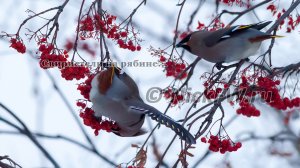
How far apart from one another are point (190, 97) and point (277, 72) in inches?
28.7

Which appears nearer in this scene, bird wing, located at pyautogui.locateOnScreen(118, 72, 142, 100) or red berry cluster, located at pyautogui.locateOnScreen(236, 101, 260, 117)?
red berry cluster, located at pyautogui.locateOnScreen(236, 101, 260, 117)

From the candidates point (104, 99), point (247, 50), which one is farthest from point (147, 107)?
point (247, 50)

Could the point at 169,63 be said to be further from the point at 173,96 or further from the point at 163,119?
the point at 163,119

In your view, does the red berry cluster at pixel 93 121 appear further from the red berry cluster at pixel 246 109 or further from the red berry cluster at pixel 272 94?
the red berry cluster at pixel 272 94

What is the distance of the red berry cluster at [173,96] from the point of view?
3496 millimetres

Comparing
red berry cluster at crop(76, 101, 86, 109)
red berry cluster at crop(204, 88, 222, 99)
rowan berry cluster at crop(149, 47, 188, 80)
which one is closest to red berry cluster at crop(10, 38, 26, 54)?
red berry cluster at crop(76, 101, 86, 109)

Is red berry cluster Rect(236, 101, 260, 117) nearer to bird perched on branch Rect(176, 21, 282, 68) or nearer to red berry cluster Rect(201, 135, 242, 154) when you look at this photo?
red berry cluster Rect(201, 135, 242, 154)

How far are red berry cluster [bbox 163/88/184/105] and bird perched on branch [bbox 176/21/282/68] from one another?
0.53 metres

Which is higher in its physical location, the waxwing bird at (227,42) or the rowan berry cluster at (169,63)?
the waxwing bird at (227,42)

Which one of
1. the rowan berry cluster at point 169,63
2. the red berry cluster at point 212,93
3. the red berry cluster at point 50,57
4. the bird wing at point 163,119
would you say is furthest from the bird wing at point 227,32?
the red berry cluster at point 50,57

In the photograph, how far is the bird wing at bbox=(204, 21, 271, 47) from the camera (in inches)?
155

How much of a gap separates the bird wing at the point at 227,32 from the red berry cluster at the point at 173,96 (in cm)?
66

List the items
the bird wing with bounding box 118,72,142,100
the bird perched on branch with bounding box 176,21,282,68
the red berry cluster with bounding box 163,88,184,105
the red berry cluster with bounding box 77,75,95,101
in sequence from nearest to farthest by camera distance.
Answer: the red berry cluster with bounding box 77,75,95,101 → the bird wing with bounding box 118,72,142,100 → the red berry cluster with bounding box 163,88,184,105 → the bird perched on branch with bounding box 176,21,282,68

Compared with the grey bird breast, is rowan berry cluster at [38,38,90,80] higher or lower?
lower
